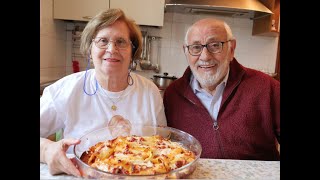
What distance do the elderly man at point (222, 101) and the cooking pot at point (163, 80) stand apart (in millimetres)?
14

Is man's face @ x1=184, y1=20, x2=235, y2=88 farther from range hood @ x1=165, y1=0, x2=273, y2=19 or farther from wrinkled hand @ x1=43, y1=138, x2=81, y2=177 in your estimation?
wrinkled hand @ x1=43, y1=138, x2=81, y2=177

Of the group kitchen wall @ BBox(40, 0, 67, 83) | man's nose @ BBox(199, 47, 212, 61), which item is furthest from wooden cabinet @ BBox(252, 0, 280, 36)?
kitchen wall @ BBox(40, 0, 67, 83)

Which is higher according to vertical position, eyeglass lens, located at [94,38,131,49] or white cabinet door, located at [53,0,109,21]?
white cabinet door, located at [53,0,109,21]

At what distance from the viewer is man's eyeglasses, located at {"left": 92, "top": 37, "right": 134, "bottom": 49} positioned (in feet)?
1.50

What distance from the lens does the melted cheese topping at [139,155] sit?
35cm

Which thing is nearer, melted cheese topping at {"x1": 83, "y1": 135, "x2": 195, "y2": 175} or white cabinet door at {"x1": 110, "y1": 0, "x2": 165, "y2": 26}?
melted cheese topping at {"x1": 83, "y1": 135, "x2": 195, "y2": 175}

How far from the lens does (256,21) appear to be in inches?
19.8

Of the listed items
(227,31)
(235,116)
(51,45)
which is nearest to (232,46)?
(227,31)

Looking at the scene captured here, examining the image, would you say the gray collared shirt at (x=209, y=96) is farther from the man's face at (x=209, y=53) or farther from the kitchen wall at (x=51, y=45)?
the kitchen wall at (x=51, y=45)

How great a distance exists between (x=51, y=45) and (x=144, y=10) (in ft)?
0.61

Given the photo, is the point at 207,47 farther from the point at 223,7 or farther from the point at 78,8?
the point at 78,8

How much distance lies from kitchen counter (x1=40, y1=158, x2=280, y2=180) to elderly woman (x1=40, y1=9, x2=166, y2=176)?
4.6 inches
